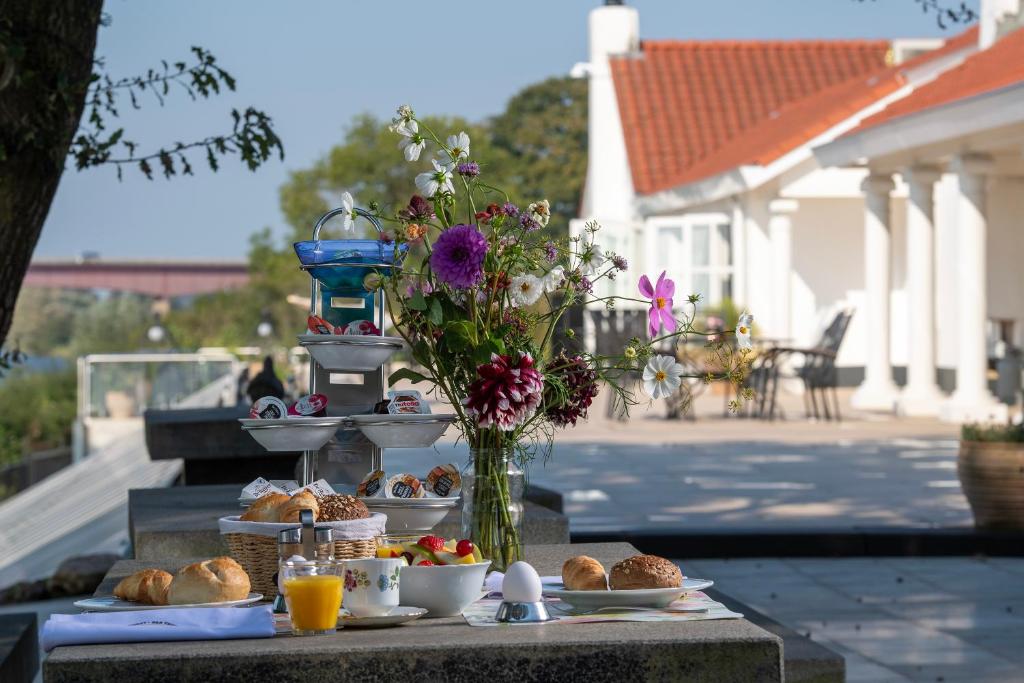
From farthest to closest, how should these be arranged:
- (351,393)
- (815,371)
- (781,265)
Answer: (781,265) → (815,371) → (351,393)

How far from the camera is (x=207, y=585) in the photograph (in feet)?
7.83

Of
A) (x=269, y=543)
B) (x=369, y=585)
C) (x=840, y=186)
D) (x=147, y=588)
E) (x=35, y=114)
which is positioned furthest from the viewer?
(x=840, y=186)

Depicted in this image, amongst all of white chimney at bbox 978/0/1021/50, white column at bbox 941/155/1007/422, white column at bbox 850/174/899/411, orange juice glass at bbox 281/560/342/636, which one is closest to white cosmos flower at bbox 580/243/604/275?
orange juice glass at bbox 281/560/342/636

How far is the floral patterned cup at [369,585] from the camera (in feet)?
7.59

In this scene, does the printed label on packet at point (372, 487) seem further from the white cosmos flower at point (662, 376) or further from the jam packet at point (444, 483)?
the white cosmos flower at point (662, 376)

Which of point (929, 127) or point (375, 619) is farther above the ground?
point (929, 127)

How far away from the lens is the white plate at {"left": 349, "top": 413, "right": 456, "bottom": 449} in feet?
9.52

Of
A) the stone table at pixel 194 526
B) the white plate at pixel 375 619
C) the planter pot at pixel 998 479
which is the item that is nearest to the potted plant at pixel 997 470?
the planter pot at pixel 998 479

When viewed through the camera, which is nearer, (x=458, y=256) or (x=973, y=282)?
(x=458, y=256)

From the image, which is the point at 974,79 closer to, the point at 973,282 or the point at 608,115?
the point at 973,282

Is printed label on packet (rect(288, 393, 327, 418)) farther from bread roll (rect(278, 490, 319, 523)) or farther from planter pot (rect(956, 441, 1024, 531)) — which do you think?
planter pot (rect(956, 441, 1024, 531))

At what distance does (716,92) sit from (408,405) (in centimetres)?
2495

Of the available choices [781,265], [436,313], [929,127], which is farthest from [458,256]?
[781,265]

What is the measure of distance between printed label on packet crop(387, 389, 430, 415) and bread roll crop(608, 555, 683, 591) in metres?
0.58
